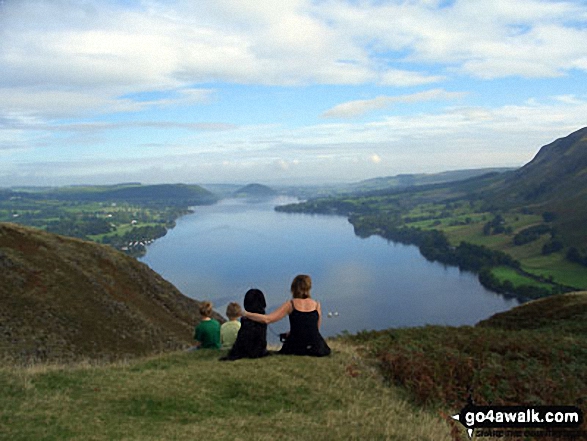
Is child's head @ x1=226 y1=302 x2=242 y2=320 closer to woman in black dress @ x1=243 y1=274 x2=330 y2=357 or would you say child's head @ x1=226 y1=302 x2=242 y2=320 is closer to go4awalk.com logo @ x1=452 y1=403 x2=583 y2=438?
woman in black dress @ x1=243 y1=274 x2=330 y2=357

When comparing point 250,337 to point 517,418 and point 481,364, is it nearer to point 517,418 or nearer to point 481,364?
point 481,364

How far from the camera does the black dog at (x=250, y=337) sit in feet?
49.9

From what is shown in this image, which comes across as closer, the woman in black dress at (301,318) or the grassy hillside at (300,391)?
the grassy hillside at (300,391)

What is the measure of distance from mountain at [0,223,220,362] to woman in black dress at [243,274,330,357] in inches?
844

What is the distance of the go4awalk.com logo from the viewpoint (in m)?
11.6

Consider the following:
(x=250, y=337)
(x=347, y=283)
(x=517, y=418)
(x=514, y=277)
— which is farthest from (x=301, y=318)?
(x=514, y=277)

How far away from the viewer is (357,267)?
167 m

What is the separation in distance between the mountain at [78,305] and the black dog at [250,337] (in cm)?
1991

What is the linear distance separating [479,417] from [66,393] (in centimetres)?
1164

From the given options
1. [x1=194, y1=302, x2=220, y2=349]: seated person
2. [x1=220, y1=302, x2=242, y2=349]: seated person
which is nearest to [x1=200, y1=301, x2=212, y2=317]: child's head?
[x1=194, y1=302, x2=220, y2=349]: seated person

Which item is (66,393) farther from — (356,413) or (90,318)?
(90,318)

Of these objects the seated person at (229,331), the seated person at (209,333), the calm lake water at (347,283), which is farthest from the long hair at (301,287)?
the calm lake water at (347,283)

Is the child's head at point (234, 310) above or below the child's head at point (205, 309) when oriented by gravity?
above

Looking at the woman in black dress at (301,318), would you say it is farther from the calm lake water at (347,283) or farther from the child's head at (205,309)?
the calm lake water at (347,283)
